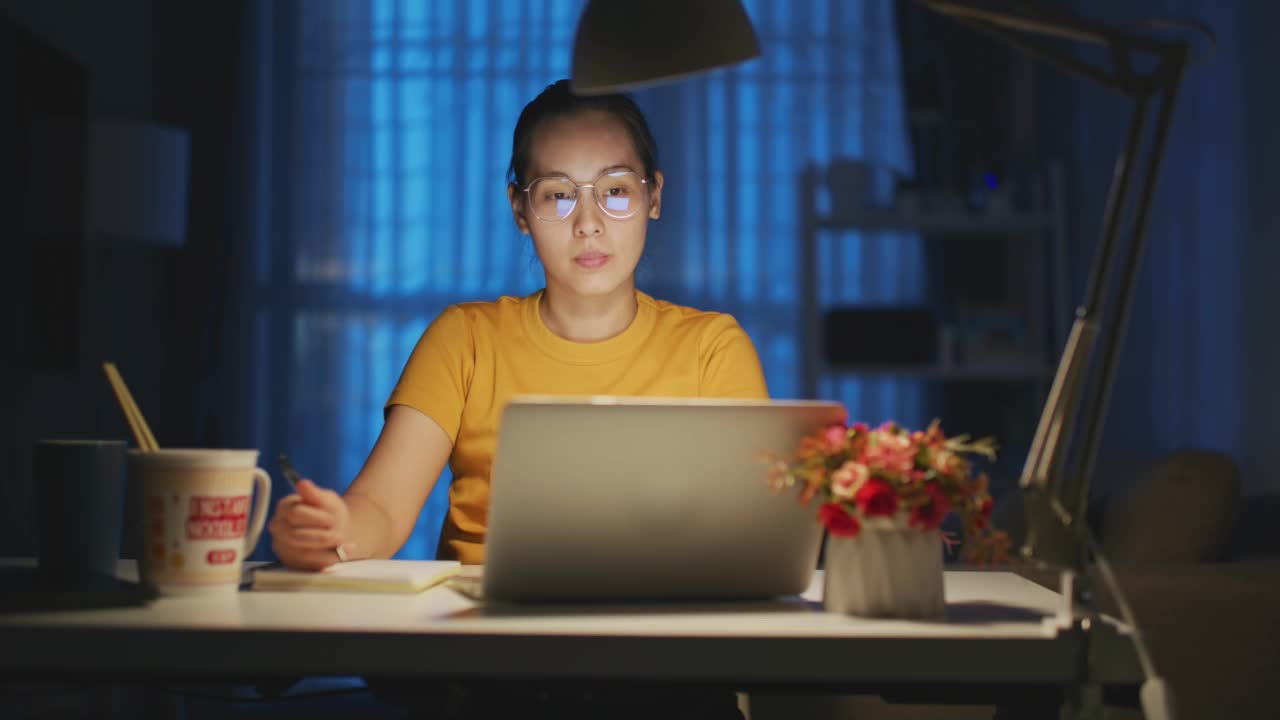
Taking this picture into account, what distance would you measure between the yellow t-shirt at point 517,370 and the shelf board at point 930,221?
7.21 ft

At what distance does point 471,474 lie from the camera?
1597 mm

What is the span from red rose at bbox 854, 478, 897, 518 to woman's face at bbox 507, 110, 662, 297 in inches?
30.6

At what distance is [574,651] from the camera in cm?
72

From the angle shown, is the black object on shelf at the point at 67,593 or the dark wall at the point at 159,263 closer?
the black object on shelf at the point at 67,593

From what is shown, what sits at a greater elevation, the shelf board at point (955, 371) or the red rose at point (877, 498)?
the red rose at point (877, 498)

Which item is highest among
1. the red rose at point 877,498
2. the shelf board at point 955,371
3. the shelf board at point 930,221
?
the shelf board at point 930,221

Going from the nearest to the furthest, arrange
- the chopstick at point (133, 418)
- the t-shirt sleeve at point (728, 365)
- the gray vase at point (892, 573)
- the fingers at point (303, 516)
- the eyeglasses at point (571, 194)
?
1. the gray vase at point (892, 573)
2. the chopstick at point (133, 418)
3. the fingers at point (303, 516)
4. the eyeglasses at point (571, 194)
5. the t-shirt sleeve at point (728, 365)

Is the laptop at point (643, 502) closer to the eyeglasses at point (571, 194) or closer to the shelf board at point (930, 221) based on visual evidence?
the eyeglasses at point (571, 194)

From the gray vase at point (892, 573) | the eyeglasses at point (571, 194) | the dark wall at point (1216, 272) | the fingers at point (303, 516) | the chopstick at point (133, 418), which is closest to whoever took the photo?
the gray vase at point (892, 573)

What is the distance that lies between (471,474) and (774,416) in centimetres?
84

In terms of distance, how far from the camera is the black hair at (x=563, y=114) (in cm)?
161

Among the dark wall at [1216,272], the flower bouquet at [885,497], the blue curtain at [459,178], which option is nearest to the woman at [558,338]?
the flower bouquet at [885,497]

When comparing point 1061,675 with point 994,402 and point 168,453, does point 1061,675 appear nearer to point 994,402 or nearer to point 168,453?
point 168,453

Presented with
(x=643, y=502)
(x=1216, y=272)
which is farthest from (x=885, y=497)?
(x=1216, y=272)
